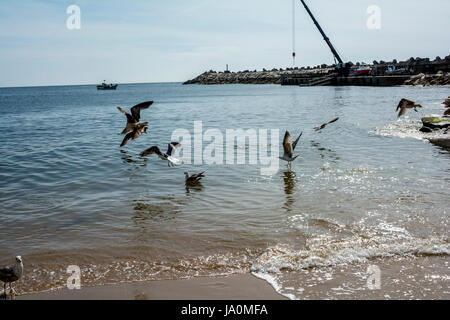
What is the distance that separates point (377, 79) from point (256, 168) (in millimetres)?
66493

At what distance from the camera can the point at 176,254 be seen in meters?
5.94

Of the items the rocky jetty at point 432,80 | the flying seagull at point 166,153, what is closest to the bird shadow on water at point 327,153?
the flying seagull at point 166,153

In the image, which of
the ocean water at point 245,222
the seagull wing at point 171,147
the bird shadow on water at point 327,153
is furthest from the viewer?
the bird shadow on water at point 327,153

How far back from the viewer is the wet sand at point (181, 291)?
15.1ft

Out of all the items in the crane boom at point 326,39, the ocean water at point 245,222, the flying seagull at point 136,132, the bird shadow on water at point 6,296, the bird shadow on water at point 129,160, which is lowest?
the bird shadow on water at point 6,296

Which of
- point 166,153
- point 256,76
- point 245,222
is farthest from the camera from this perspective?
point 256,76

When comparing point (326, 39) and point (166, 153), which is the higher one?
point (326, 39)

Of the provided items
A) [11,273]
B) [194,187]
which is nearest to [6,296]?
[11,273]

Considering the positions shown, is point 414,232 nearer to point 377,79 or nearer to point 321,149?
point 321,149

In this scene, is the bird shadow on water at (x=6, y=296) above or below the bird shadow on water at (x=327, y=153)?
below

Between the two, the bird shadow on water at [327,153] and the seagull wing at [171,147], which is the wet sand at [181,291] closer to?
the seagull wing at [171,147]

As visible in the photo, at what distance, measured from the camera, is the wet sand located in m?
4.61

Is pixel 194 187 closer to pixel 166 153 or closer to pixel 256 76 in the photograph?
pixel 166 153

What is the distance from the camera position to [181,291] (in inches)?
187
